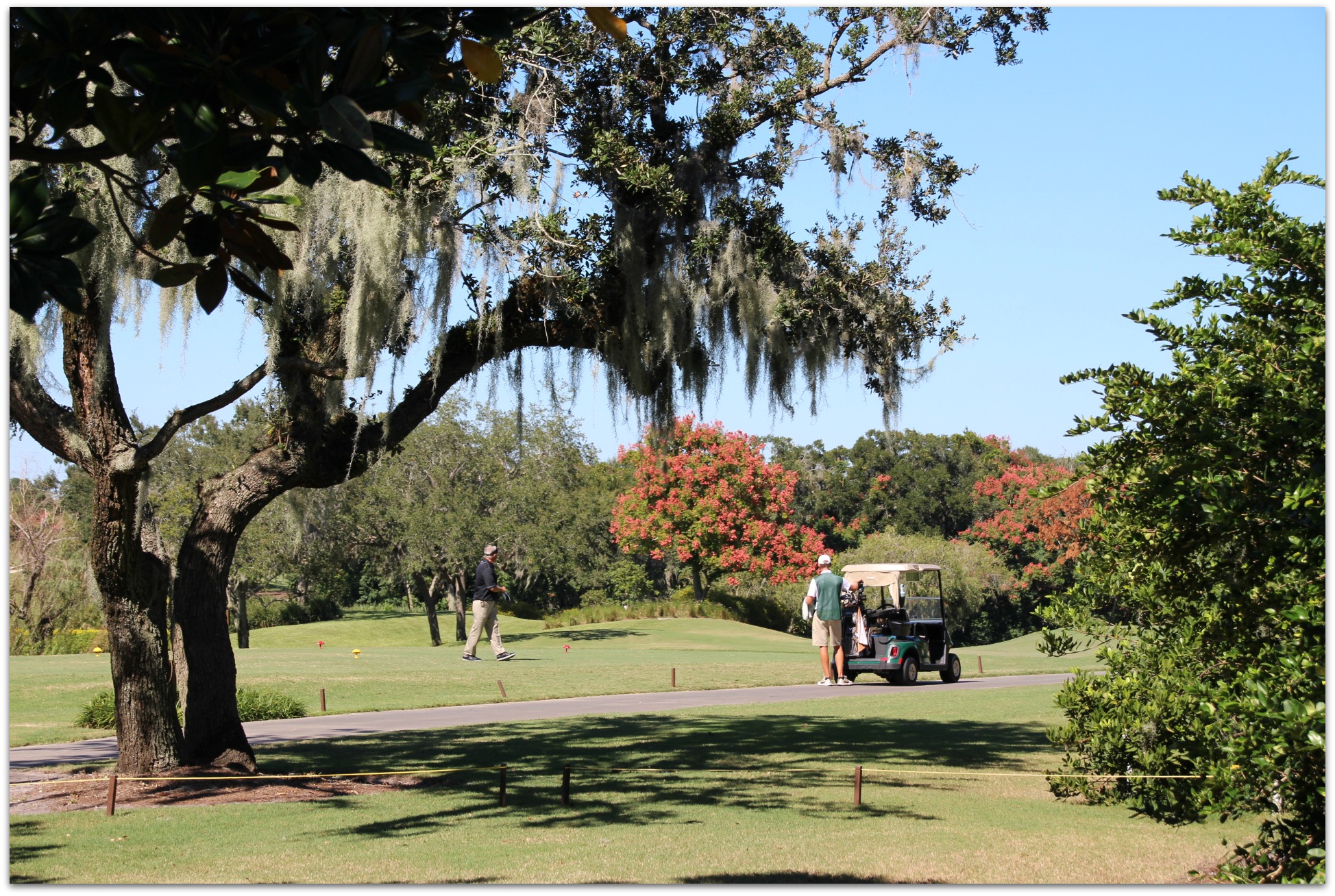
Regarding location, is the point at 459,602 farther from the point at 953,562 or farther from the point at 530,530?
the point at 953,562

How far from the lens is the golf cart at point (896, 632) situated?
18.3 meters

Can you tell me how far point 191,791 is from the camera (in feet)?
28.9

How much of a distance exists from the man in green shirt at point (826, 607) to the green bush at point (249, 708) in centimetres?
707

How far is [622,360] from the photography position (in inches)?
396

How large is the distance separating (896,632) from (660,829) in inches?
490

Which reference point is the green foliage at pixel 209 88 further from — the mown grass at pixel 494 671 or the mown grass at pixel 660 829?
the mown grass at pixel 494 671

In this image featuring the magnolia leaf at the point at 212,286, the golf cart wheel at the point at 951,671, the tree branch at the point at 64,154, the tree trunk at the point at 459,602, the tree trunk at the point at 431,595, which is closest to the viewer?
the tree branch at the point at 64,154

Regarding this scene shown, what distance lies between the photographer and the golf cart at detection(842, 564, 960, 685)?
1827cm

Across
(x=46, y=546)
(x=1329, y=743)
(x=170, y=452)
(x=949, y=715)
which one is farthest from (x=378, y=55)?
(x=170, y=452)

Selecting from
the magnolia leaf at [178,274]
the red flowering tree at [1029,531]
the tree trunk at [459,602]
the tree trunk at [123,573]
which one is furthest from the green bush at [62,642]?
the red flowering tree at [1029,531]

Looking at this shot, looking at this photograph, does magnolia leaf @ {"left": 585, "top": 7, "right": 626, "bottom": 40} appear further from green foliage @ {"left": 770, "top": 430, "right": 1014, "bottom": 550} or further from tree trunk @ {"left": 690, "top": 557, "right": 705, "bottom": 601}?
green foliage @ {"left": 770, "top": 430, "right": 1014, "bottom": 550}

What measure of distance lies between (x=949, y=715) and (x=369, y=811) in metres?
8.18

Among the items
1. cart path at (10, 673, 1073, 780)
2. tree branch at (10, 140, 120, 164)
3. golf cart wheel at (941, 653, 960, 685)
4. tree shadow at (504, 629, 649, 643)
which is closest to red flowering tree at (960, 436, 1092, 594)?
tree shadow at (504, 629, 649, 643)

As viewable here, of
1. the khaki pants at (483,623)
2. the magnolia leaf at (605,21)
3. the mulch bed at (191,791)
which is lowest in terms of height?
the mulch bed at (191,791)
